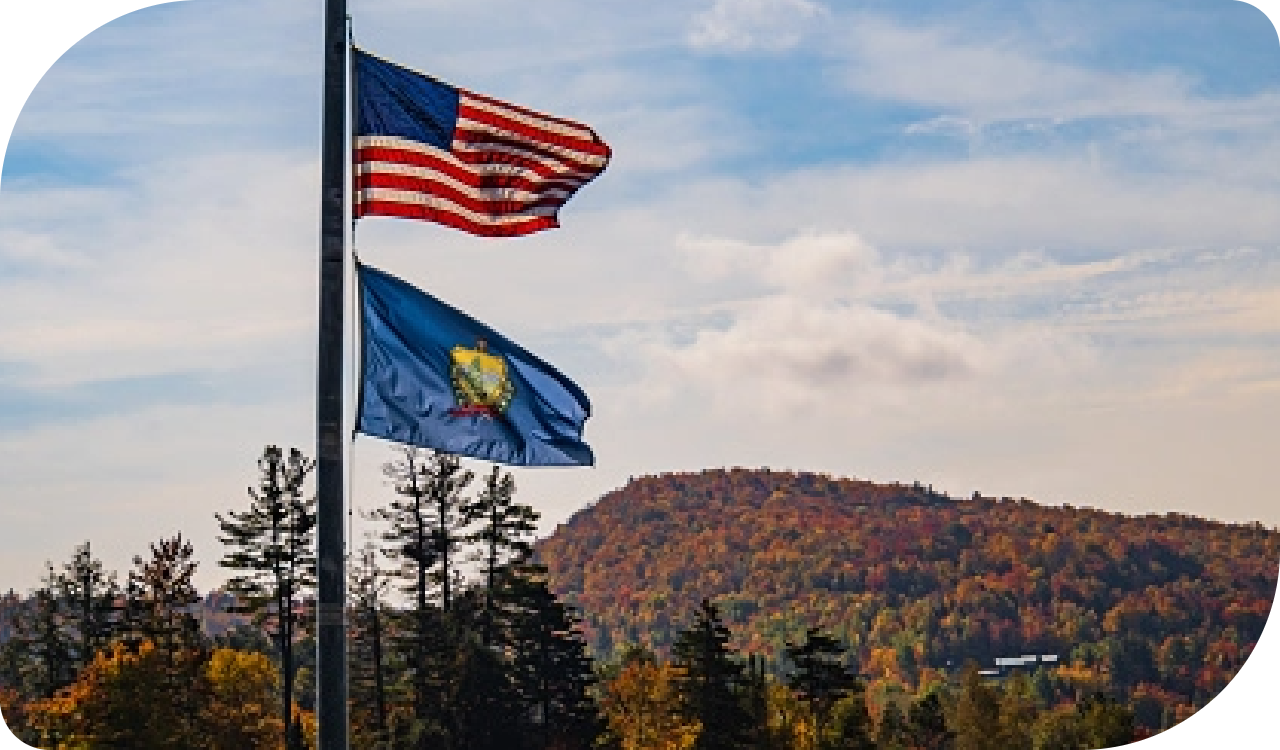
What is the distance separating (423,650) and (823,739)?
27.8 m

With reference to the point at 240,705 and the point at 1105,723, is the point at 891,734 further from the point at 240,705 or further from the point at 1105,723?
the point at 240,705

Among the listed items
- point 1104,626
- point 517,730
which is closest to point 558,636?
point 517,730

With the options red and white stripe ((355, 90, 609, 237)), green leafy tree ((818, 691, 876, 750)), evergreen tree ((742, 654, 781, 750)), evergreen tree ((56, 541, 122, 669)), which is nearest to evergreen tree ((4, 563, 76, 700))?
evergreen tree ((56, 541, 122, 669))

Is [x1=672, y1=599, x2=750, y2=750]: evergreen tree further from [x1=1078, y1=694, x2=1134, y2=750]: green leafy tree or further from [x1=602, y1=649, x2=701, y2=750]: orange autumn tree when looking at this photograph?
[x1=1078, y1=694, x2=1134, y2=750]: green leafy tree

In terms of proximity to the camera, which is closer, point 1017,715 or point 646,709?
point 646,709

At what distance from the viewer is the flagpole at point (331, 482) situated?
850 centimetres

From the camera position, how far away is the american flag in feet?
33.4

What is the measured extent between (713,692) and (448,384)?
77.6 meters

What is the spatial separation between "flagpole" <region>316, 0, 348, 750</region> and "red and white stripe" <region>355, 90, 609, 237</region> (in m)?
0.95

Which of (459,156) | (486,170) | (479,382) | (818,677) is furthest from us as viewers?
(818,677)

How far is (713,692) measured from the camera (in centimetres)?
8669

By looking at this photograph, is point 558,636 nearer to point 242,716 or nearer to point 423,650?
point 423,650

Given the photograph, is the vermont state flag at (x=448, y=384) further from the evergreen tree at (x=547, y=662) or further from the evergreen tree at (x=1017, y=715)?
the evergreen tree at (x=1017, y=715)

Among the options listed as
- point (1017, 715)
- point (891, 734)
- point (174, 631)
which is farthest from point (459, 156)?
point (1017, 715)
